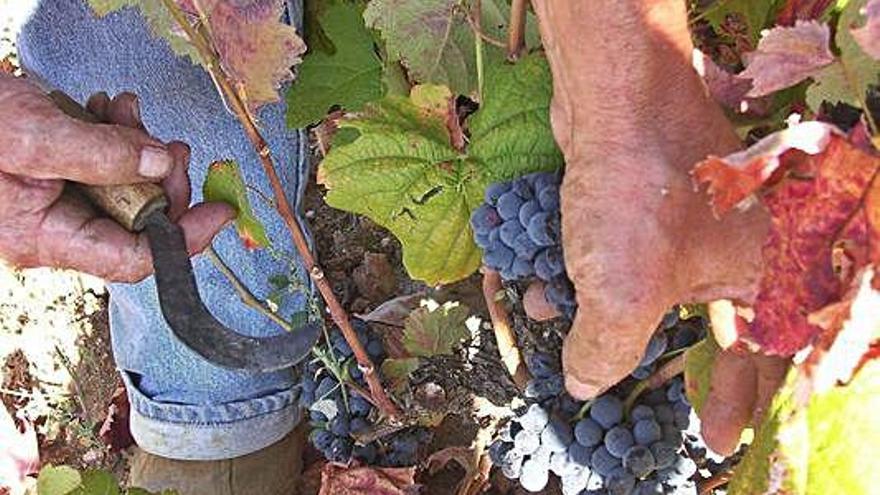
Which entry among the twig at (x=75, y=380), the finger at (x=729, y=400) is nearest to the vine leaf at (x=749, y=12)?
the finger at (x=729, y=400)

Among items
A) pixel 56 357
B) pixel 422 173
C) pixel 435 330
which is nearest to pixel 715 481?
pixel 435 330

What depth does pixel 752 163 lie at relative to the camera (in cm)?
47

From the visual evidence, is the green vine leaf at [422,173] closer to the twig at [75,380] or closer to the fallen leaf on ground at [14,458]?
the fallen leaf on ground at [14,458]

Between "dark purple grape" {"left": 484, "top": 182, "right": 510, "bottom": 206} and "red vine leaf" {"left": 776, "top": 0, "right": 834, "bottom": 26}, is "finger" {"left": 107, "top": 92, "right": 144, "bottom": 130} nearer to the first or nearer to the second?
"dark purple grape" {"left": 484, "top": 182, "right": 510, "bottom": 206}

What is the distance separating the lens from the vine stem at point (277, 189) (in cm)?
83

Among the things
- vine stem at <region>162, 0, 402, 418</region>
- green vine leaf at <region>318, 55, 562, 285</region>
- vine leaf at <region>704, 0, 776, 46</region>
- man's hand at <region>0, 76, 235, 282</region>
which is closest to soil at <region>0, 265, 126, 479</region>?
vine stem at <region>162, 0, 402, 418</region>

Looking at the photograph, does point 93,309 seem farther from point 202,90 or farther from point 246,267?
point 202,90

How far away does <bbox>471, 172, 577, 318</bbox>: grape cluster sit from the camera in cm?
77

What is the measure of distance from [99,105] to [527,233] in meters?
0.52

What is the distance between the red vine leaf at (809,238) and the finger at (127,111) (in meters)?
0.69

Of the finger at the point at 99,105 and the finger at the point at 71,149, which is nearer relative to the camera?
the finger at the point at 71,149

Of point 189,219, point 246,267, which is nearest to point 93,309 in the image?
point 246,267

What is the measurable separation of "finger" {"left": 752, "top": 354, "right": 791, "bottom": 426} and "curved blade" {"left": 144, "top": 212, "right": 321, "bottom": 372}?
1.52 feet

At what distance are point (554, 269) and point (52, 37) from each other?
755 mm
